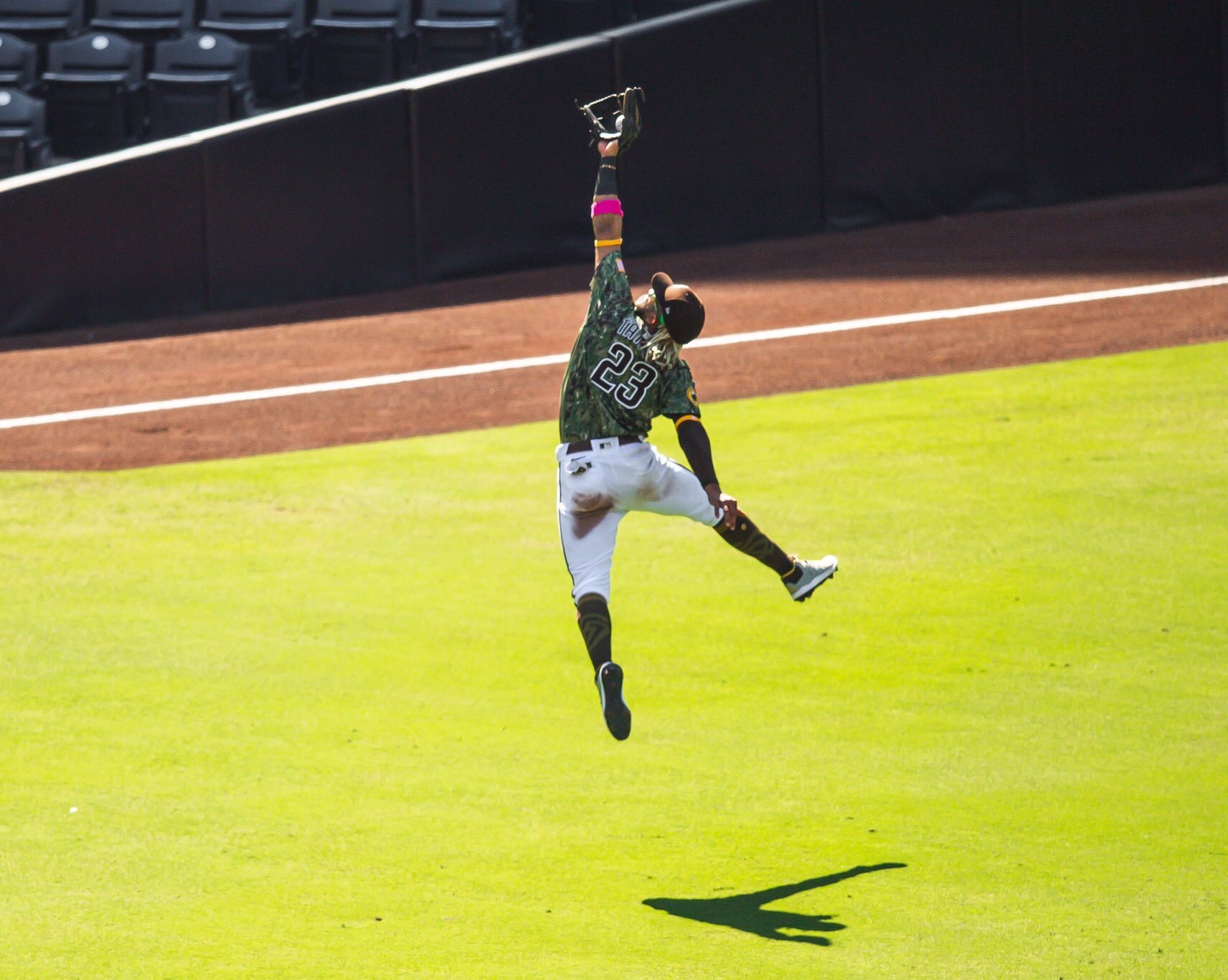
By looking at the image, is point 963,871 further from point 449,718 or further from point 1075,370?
point 1075,370

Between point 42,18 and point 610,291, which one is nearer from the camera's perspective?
point 610,291

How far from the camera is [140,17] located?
22531 mm

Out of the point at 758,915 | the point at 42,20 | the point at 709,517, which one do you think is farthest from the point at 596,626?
the point at 42,20

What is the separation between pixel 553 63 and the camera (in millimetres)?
20422

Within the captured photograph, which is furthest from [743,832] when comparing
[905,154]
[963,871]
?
[905,154]

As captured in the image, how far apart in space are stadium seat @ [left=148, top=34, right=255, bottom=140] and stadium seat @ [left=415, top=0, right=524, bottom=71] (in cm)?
224

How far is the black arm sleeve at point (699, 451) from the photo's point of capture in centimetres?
746

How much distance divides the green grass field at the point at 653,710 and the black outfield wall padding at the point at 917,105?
4393 mm

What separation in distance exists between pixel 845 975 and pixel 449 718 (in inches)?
163

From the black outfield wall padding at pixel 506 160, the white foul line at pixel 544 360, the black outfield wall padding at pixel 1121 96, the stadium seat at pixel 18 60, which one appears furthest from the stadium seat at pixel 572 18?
the stadium seat at pixel 18 60

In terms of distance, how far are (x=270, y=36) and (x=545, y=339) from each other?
641 cm

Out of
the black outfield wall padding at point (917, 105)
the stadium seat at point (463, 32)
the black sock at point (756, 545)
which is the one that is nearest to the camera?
the black sock at point (756, 545)

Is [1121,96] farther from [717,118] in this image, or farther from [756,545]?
[756,545]

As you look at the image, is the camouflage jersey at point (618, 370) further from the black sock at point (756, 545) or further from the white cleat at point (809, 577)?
the white cleat at point (809, 577)
